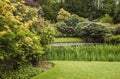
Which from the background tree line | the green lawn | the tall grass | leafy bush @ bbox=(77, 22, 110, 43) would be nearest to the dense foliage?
the green lawn

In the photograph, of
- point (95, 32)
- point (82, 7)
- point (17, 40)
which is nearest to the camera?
point (17, 40)

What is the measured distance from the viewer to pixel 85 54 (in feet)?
44.7

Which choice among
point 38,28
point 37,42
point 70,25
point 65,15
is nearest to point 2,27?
point 37,42

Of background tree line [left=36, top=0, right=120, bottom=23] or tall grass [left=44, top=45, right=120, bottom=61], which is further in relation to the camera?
background tree line [left=36, top=0, right=120, bottom=23]

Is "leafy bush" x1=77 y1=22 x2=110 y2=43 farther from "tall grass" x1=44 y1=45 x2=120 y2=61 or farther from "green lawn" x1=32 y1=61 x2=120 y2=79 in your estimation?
"green lawn" x1=32 y1=61 x2=120 y2=79

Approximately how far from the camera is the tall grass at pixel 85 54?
43.5 feet

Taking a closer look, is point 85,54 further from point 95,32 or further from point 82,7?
point 82,7

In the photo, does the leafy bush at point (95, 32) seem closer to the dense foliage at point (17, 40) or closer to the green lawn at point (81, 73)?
the dense foliage at point (17, 40)

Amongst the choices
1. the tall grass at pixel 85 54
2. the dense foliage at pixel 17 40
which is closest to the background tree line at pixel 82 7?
the tall grass at pixel 85 54

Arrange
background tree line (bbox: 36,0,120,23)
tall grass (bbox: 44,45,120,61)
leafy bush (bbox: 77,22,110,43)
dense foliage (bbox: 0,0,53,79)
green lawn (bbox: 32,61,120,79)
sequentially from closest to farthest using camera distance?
dense foliage (bbox: 0,0,53,79) → green lawn (bbox: 32,61,120,79) → tall grass (bbox: 44,45,120,61) → leafy bush (bbox: 77,22,110,43) → background tree line (bbox: 36,0,120,23)

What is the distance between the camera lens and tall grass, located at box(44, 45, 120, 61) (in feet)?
43.5

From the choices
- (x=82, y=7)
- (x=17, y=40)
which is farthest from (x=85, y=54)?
(x=82, y=7)

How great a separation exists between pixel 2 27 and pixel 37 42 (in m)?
3.42

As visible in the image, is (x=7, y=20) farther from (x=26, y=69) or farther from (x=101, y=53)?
(x=101, y=53)
